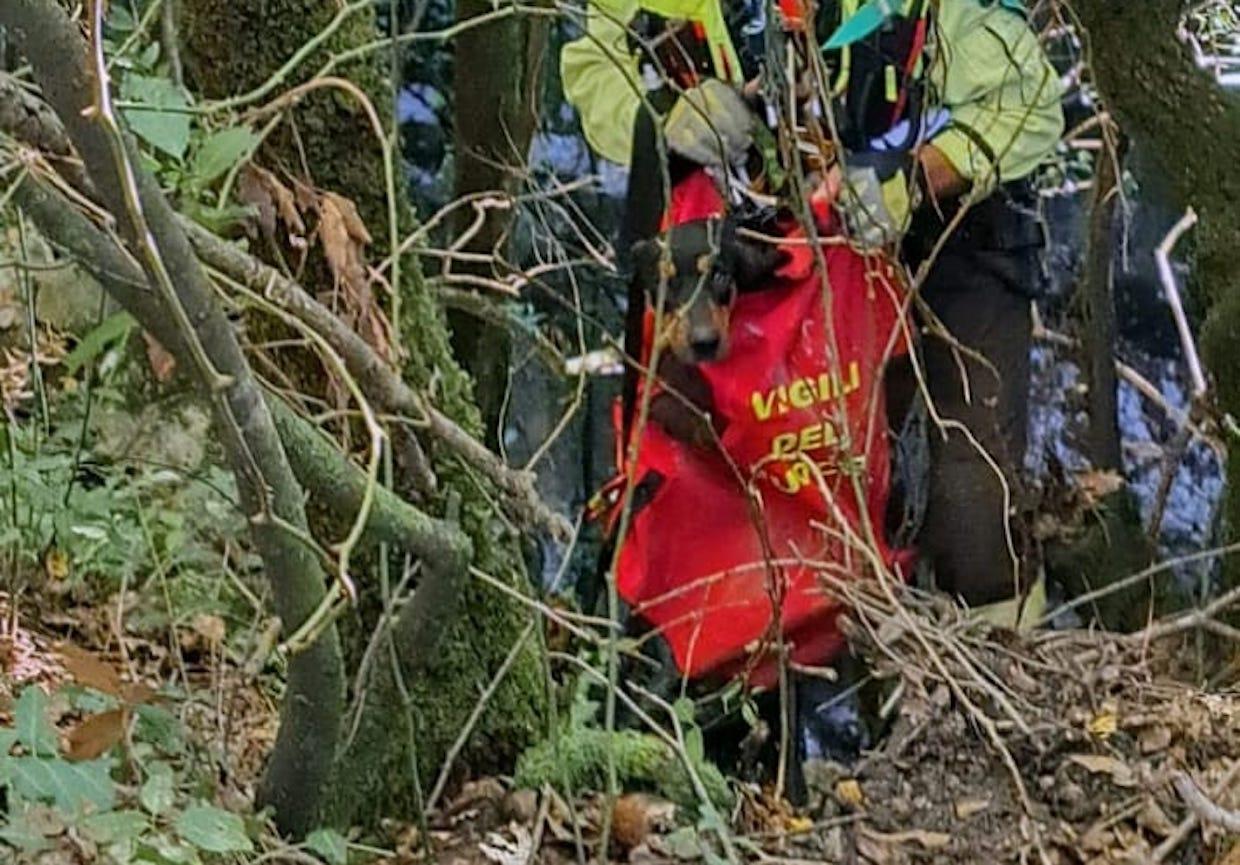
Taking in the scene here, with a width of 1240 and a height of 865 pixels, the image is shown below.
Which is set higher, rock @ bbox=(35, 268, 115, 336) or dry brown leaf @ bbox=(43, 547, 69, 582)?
rock @ bbox=(35, 268, 115, 336)

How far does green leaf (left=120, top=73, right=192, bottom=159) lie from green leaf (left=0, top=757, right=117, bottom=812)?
58 cm

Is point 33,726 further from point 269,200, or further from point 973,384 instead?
point 973,384

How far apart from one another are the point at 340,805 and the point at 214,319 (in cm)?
89

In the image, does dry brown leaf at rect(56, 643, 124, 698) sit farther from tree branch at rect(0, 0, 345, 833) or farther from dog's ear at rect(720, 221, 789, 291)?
dog's ear at rect(720, 221, 789, 291)

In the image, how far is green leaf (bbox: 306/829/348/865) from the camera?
1863 mm

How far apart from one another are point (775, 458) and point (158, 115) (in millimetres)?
1366

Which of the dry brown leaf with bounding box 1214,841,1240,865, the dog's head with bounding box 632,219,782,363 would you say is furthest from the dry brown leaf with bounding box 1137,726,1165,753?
the dog's head with bounding box 632,219,782,363

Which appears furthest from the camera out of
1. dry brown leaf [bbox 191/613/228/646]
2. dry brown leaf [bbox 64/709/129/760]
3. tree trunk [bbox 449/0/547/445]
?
tree trunk [bbox 449/0/547/445]

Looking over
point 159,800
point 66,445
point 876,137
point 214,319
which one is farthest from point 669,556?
point 214,319

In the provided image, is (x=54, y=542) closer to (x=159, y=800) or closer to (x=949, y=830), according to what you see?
(x=159, y=800)

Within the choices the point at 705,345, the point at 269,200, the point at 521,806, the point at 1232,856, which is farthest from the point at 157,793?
the point at 705,345

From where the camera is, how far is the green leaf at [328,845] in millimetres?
1863

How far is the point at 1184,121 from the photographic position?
2621 mm

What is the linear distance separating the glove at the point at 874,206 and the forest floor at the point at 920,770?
594 mm
